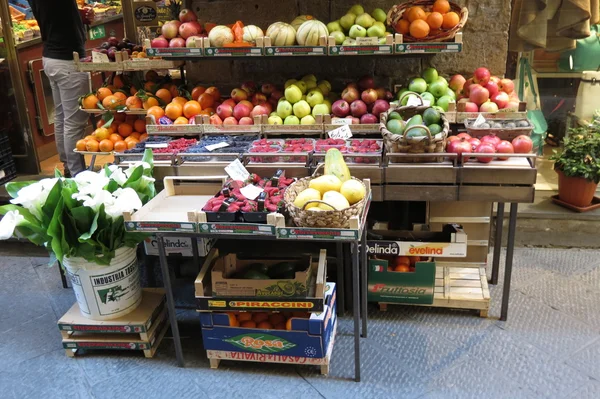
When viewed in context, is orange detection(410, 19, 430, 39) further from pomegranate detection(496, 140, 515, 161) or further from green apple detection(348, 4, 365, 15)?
pomegranate detection(496, 140, 515, 161)

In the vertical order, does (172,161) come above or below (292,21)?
below

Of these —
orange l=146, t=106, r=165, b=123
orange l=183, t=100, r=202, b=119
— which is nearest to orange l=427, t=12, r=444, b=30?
orange l=183, t=100, r=202, b=119

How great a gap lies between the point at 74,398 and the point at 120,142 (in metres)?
2.01

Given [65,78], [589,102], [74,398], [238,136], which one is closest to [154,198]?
[238,136]

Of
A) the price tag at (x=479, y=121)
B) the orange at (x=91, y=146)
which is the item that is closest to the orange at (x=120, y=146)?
the orange at (x=91, y=146)

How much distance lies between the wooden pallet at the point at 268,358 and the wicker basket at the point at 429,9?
1988 mm

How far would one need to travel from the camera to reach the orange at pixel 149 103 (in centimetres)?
422

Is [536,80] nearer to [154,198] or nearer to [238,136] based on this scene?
[238,136]

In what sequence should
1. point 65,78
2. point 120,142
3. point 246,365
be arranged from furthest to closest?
point 65,78 < point 120,142 < point 246,365

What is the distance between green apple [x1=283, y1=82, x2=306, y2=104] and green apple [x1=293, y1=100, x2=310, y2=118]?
0.04m

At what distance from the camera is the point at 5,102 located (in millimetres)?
5801

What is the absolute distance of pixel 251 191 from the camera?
2.83 metres

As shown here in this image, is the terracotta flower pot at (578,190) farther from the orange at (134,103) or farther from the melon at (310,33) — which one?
the orange at (134,103)

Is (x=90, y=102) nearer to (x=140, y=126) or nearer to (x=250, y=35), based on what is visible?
(x=140, y=126)
